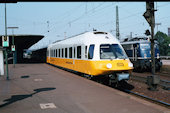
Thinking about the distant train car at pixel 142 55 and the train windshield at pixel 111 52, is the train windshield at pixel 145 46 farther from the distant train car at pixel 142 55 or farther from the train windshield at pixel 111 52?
the train windshield at pixel 111 52

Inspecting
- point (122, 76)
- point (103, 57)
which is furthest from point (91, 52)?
point (122, 76)

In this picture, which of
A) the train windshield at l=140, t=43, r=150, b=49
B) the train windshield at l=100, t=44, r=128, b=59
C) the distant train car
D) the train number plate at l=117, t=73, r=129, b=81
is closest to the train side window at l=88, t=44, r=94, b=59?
the train windshield at l=100, t=44, r=128, b=59

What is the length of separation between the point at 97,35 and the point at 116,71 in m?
2.59

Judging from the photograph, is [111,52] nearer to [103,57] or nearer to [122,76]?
[103,57]

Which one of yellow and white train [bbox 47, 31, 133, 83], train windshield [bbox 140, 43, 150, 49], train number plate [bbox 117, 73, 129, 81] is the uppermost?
train windshield [bbox 140, 43, 150, 49]

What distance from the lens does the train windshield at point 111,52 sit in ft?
35.9

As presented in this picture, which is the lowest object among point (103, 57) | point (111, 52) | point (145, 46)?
point (103, 57)

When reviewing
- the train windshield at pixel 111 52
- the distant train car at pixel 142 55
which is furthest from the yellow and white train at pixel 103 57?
the distant train car at pixel 142 55

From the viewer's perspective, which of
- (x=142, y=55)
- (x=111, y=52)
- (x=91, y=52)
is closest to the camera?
(x=111, y=52)

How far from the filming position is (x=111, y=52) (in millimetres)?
11141

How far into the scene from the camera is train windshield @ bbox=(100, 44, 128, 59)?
10938 mm

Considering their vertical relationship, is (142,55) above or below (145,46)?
below

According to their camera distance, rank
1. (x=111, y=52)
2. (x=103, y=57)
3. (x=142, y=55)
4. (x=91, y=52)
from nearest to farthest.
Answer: (x=103, y=57) < (x=111, y=52) < (x=91, y=52) < (x=142, y=55)

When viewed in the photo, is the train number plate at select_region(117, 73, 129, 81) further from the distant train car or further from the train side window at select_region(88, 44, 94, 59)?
the distant train car
